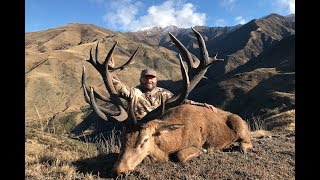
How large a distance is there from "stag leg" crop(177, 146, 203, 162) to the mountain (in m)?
3.27

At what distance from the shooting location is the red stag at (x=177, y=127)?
7.52 m

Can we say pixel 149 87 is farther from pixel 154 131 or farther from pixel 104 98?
pixel 154 131

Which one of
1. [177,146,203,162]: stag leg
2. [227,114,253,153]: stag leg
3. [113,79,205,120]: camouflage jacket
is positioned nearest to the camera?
[177,146,203,162]: stag leg

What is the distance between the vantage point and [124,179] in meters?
7.01

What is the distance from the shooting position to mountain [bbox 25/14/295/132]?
45.2 m

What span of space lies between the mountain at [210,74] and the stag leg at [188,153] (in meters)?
3.27

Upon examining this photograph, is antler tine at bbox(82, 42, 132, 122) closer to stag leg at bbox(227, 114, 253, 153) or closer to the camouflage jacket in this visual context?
the camouflage jacket

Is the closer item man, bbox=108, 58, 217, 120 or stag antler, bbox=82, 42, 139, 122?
stag antler, bbox=82, 42, 139, 122

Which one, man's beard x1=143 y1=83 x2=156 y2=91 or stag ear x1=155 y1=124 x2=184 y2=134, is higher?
man's beard x1=143 y1=83 x2=156 y2=91

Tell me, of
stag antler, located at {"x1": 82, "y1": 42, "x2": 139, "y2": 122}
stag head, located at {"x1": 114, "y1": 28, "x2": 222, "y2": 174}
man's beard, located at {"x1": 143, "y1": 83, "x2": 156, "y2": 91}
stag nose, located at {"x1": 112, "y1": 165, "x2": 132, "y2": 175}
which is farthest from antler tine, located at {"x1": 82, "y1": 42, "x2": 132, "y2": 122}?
man's beard, located at {"x1": 143, "y1": 83, "x2": 156, "y2": 91}

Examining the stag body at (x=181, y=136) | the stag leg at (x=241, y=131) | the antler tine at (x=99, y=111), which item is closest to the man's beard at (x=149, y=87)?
the stag body at (x=181, y=136)

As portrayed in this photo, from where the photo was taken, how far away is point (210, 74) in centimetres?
11644

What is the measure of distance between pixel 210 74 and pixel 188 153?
4294 inches
